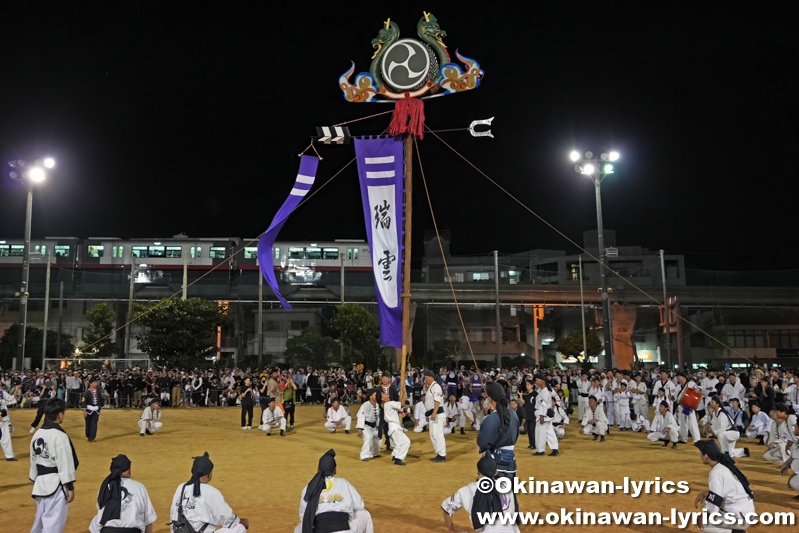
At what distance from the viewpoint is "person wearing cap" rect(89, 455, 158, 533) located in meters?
5.26

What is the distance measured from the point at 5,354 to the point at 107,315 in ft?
A: 25.6

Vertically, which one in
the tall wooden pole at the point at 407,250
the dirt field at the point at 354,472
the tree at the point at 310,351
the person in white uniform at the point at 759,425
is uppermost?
the tall wooden pole at the point at 407,250

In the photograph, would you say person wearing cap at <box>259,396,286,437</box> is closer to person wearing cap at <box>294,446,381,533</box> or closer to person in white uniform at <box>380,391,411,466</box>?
person in white uniform at <box>380,391,411,466</box>

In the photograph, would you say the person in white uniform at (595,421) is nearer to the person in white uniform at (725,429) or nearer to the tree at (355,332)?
the person in white uniform at (725,429)

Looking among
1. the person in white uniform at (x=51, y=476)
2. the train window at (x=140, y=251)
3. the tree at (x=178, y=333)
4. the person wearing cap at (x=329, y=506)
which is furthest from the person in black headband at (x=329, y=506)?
the train window at (x=140, y=251)

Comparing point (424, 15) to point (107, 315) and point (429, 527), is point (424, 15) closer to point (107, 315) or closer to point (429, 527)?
point (429, 527)

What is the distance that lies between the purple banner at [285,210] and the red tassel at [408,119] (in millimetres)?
2119

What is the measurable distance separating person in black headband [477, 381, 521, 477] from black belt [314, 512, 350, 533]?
2.09m

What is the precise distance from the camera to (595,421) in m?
16.1

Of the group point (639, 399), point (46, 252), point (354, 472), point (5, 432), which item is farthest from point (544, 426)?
point (46, 252)

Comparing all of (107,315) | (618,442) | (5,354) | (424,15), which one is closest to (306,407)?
(618,442)

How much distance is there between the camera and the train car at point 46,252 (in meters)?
56.3

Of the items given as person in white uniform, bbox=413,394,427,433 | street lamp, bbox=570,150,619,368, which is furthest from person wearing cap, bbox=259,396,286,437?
street lamp, bbox=570,150,619,368

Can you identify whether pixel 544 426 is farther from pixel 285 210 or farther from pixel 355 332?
pixel 355 332
